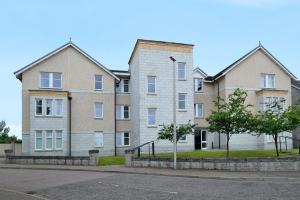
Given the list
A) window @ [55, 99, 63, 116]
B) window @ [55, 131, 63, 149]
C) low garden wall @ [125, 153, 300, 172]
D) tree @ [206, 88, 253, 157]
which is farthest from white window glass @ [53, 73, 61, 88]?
low garden wall @ [125, 153, 300, 172]

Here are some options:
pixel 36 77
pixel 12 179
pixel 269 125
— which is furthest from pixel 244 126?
pixel 36 77

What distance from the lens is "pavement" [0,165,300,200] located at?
1423cm

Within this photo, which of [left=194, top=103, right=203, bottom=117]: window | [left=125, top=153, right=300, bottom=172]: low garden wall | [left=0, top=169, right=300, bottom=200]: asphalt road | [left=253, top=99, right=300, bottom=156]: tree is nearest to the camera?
[left=0, top=169, right=300, bottom=200]: asphalt road

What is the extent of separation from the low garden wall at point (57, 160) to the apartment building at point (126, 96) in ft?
19.0

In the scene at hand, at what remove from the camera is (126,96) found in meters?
44.5

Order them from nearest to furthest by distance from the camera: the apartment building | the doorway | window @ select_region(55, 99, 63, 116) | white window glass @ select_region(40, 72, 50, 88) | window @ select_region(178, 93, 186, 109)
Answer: the apartment building < window @ select_region(55, 99, 63, 116) < white window glass @ select_region(40, 72, 50, 88) < window @ select_region(178, 93, 186, 109) < the doorway

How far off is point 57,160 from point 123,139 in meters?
13.2

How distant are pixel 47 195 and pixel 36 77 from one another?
25.8 metres

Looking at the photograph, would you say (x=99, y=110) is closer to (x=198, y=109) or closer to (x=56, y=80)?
(x=56, y=80)

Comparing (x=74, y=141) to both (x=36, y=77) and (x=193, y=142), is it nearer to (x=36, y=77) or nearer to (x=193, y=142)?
(x=36, y=77)

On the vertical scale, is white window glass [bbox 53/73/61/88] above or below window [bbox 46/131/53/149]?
above

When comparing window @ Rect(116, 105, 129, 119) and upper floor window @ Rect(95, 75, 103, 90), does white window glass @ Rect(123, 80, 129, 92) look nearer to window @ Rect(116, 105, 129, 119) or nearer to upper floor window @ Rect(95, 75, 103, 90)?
window @ Rect(116, 105, 129, 119)

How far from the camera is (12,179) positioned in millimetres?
22094

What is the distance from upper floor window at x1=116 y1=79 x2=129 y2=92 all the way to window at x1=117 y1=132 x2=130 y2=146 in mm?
4577
